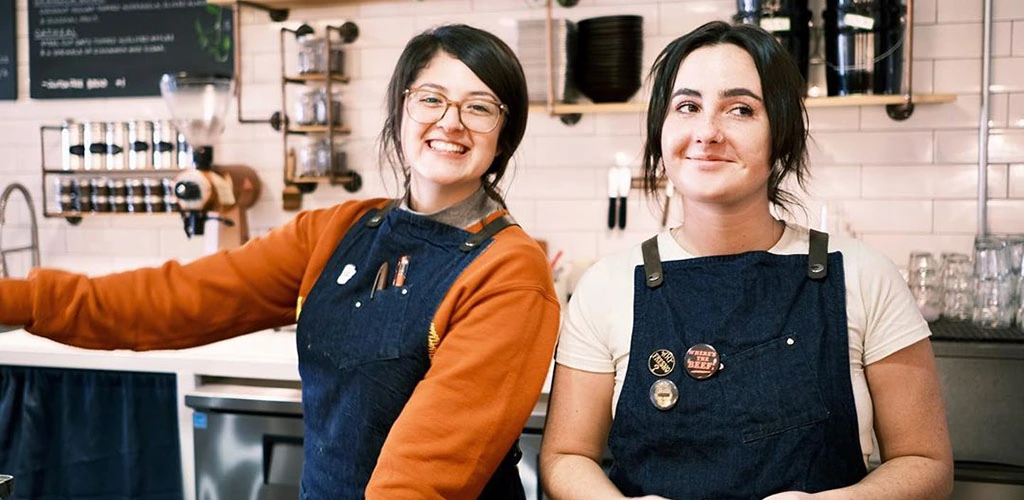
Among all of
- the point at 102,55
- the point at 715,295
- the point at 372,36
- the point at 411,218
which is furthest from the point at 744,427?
the point at 102,55

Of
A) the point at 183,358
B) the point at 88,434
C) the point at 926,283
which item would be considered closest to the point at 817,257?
the point at 926,283

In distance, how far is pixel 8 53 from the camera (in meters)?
4.25

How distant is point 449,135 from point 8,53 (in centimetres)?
325

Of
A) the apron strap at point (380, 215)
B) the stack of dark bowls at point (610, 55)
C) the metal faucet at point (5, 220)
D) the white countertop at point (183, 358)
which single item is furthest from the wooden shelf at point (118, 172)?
the apron strap at point (380, 215)

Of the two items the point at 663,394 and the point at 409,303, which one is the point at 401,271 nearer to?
the point at 409,303

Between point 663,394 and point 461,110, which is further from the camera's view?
point 461,110

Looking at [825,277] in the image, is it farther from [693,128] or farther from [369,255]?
[369,255]

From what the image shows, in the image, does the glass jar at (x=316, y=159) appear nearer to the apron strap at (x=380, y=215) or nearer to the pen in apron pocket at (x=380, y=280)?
the apron strap at (x=380, y=215)

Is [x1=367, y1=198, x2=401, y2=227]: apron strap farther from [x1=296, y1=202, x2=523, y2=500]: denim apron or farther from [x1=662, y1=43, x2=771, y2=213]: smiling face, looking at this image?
[x1=662, y1=43, x2=771, y2=213]: smiling face

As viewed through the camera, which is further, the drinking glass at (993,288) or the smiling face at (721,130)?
the drinking glass at (993,288)

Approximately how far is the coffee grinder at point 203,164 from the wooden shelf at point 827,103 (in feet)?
3.57

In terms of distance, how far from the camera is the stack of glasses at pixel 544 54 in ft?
11.0

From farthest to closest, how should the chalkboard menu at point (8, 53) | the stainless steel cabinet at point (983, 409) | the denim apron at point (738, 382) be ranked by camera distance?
the chalkboard menu at point (8, 53) → the stainless steel cabinet at point (983, 409) → the denim apron at point (738, 382)

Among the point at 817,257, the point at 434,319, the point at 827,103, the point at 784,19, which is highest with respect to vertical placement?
the point at 784,19
